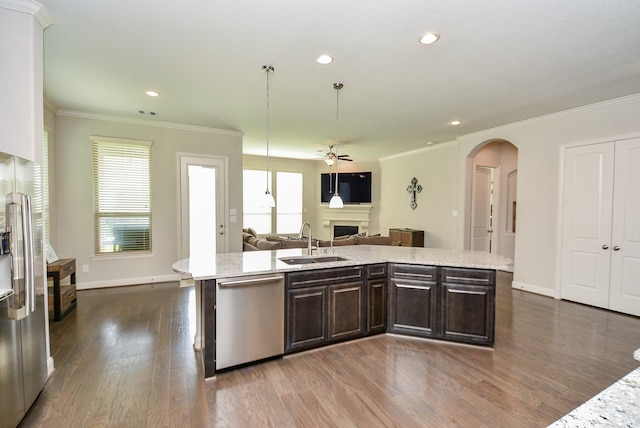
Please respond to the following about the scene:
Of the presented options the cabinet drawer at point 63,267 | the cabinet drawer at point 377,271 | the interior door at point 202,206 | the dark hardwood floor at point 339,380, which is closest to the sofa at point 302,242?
the interior door at point 202,206

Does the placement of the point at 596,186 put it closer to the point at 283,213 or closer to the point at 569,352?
the point at 569,352

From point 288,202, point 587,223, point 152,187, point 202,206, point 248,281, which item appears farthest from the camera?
point 288,202

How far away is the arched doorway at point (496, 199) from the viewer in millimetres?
6541

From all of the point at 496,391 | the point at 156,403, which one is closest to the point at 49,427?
the point at 156,403

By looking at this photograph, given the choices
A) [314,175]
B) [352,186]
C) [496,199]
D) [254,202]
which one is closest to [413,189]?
[496,199]

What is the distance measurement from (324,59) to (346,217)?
6592mm

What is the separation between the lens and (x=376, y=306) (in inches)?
125

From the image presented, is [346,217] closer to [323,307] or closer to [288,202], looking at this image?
[288,202]

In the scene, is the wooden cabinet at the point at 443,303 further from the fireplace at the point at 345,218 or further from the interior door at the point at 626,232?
the fireplace at the point at 345,218

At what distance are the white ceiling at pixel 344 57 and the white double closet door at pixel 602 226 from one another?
2.69 ft

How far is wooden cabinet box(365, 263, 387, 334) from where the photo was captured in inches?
123

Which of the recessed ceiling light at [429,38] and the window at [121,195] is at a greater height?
the recessed ceiling light at [429,38]

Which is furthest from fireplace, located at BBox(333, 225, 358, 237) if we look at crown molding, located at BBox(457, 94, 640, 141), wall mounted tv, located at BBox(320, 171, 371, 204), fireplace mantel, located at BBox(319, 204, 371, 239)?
crown molding, located at BBox(457, 94, 640, 141)

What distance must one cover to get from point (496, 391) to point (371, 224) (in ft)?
22.7
